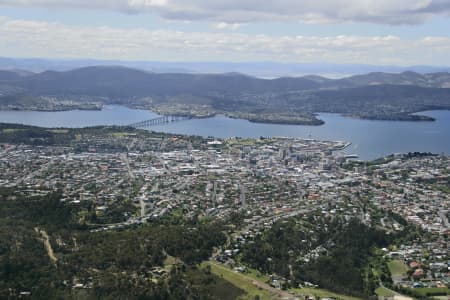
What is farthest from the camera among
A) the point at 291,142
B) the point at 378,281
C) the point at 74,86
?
the point at 74,86

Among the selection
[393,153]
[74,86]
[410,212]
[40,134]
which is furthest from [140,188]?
[74,86]

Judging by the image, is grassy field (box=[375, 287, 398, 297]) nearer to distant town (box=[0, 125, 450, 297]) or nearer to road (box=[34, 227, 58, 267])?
distant town (box=[0, 125, 450, 297])

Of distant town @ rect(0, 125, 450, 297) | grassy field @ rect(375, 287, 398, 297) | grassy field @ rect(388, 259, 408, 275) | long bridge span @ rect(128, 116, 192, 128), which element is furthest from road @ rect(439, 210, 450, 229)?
long bridge span @ rect(128, 116, 192, 128)

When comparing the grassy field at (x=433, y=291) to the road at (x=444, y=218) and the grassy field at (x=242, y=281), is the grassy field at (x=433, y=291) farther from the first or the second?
the road at (x=444, y=218)

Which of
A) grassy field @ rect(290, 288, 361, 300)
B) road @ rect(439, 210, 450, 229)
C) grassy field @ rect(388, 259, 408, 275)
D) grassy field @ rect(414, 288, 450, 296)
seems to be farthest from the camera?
road @ rect(439, 210, 450, 229)

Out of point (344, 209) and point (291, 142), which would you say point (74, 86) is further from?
point (344, 209)

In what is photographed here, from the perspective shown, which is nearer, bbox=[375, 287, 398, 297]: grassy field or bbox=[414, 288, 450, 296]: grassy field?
bbox=[375, 287, 398, 297]: grassy field
